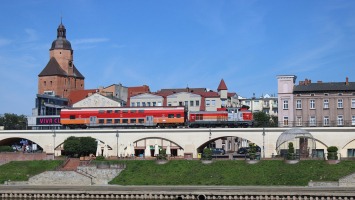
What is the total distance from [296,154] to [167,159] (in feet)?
44.1

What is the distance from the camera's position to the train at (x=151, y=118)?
79.0m

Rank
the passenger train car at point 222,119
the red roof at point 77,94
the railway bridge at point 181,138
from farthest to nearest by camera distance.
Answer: the red roof at point 77,94 < the passenger train car at point 222,119 < the railway bridge at point 181,138

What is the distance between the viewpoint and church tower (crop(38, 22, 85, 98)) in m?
118

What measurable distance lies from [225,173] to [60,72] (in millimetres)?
69279

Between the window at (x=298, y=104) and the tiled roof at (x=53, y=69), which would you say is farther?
the tiled roof at (x=53, y=69)

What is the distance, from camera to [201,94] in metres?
99.6

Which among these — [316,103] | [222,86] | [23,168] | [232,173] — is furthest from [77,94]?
[232,173]

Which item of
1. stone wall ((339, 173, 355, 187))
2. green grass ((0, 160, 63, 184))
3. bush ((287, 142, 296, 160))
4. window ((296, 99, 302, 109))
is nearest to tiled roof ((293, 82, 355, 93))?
window ((296, 99, 302, 109))

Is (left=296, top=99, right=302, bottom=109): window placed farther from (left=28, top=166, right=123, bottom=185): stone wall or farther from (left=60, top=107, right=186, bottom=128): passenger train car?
(left=28, top=166, right=123, bottom=185): stone wall

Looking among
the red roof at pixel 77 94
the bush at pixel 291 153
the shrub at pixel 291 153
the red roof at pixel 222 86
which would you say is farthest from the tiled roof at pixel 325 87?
the red roof at pixel 77 94

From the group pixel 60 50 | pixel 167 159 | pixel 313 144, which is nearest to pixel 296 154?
pixel 313 144

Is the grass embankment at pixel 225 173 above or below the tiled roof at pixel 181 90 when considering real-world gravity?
below

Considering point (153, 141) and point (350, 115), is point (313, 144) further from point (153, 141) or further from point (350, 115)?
point (153, 141)

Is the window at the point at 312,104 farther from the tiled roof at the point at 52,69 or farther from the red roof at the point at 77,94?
the tiled roof at the point at 52,69
